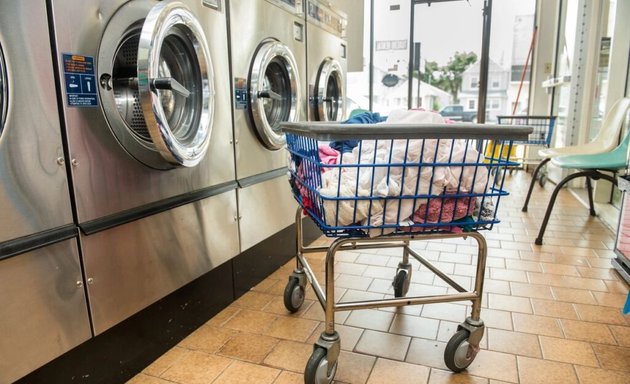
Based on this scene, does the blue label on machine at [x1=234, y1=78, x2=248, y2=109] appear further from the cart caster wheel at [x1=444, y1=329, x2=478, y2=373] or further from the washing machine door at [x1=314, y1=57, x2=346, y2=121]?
the cart caster wheel at [x1=444, y1=329, x2=478, y2=373]

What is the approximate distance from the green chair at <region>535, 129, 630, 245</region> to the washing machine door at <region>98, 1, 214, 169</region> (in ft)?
7.67

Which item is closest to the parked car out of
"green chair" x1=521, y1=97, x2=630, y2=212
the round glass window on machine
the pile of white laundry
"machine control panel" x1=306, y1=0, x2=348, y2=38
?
"green chair" x1=521, y1=97, x2=630, y2=212

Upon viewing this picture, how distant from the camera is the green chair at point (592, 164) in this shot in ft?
8.91

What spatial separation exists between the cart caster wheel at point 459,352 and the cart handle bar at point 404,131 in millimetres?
694

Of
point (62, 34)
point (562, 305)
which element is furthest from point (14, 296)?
point (562, 305)

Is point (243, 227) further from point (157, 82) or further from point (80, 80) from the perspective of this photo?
point (80, 80)

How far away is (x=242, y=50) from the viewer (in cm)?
207

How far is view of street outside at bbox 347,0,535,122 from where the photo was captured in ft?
21.3

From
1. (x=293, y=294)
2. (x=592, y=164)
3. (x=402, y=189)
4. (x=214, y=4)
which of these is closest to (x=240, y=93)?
(x=214, y=4)

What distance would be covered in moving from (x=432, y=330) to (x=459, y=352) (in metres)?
0.33

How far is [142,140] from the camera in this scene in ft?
4.79

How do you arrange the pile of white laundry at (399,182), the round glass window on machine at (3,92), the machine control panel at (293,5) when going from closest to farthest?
1. the round glass window on machine at (3,92)
2. the pile of white laundry at (399,182)
3. the machine control panel at (293,5)

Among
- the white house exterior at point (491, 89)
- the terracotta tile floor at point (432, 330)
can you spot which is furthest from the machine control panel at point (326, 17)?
the white house exterior at point (491, 89)

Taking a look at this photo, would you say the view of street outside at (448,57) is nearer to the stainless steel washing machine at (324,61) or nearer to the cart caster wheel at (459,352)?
the stainless steel washing machine at (324,61)
